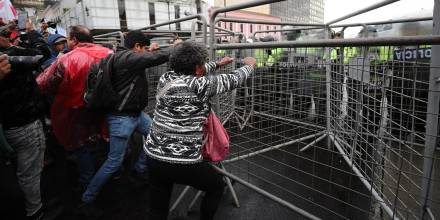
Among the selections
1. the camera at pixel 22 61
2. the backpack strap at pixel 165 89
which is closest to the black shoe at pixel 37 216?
the camera at pixel 22 61

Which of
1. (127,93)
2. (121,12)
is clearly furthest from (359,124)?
(121,12)

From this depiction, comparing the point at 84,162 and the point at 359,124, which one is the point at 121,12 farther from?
the point at 359,124

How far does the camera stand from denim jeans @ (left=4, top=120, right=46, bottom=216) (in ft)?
8.80

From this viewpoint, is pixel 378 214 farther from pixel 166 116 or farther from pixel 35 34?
pixel 35 34

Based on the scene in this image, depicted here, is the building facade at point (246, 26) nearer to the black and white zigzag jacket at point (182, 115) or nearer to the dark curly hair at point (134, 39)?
the dark curly hair at point (134, 39)

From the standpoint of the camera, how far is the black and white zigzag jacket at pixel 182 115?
217 cm

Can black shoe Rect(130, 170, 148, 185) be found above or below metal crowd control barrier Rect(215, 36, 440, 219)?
below

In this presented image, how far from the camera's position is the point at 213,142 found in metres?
2.45

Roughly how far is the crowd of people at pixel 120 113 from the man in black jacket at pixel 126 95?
0.4 inches

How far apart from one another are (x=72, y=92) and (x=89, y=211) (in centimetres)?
135

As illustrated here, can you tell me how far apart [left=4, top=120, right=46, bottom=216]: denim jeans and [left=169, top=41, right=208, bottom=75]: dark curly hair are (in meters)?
1.61

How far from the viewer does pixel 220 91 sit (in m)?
→ 2.27

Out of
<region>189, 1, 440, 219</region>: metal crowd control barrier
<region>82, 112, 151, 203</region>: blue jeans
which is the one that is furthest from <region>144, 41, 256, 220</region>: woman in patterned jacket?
<region>82, 112, 151, 203</region>: blue jeans

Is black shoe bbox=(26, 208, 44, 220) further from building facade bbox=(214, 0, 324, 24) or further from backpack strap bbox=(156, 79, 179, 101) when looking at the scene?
building facade bbox=(214, 0, 324, 24)
